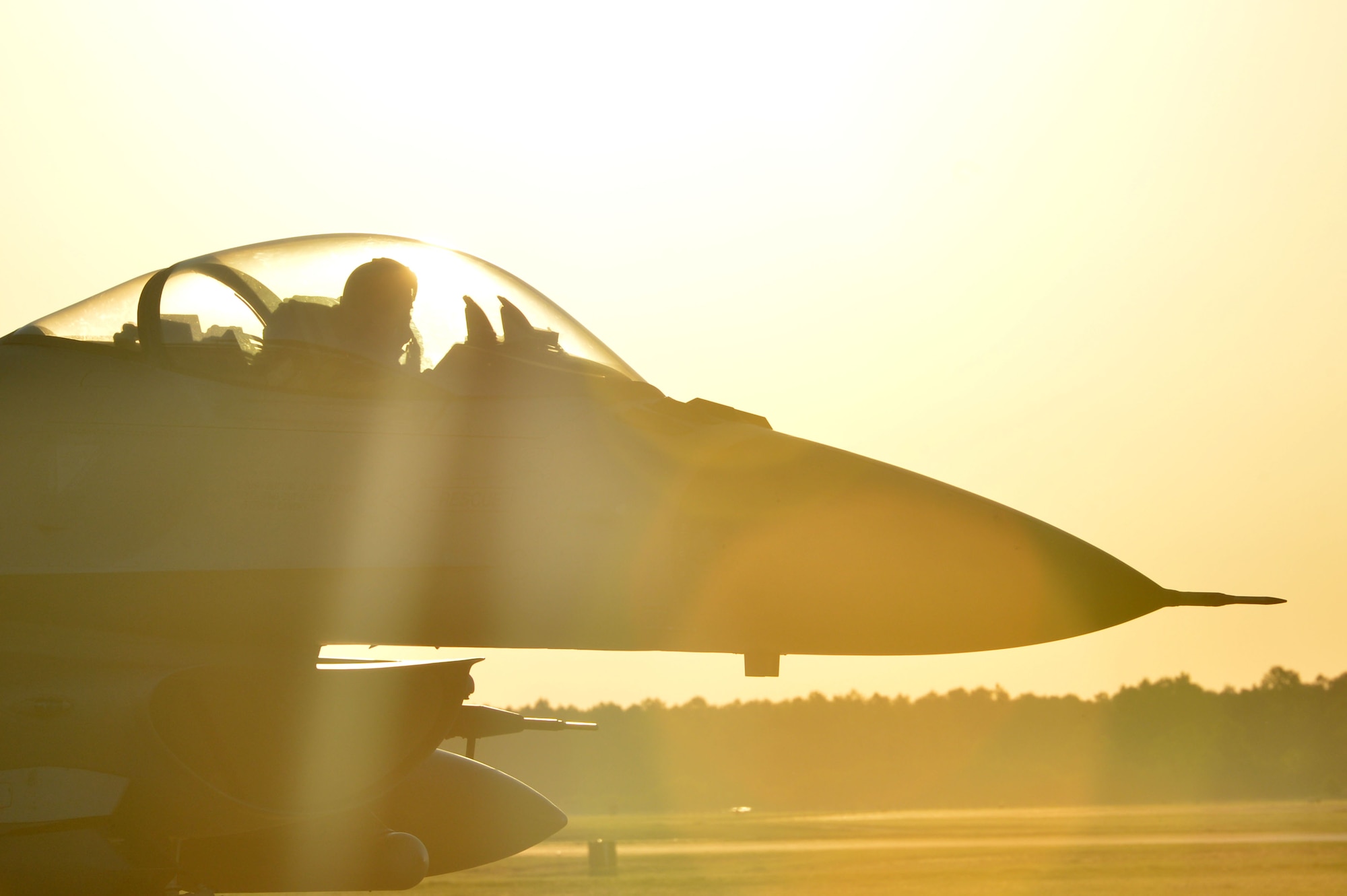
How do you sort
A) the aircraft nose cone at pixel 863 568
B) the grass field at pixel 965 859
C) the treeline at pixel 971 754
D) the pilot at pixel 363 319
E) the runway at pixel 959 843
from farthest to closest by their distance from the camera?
the treeline at pixel 971 754, the runway at pixel 959 843, the grass field at pixel 965 859, the pilot at pixel 363 319, the aircraft nose cone at pixel 863 568

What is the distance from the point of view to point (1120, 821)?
3425 cm

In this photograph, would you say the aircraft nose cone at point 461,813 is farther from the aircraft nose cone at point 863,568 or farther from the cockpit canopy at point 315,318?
the aircraft nose cone at point 863,568

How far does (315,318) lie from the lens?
4.68 m

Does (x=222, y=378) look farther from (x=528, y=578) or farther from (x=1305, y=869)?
(x=1305, y=869)

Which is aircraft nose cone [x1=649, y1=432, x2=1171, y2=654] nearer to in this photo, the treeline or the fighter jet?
the fighter jet

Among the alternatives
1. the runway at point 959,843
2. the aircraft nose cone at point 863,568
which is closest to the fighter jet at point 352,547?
the aircraft nose cone at point 863,568

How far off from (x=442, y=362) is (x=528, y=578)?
1004mm

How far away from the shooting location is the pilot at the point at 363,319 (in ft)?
15.1

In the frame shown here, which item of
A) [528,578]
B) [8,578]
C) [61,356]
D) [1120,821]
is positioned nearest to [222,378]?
[61,356]

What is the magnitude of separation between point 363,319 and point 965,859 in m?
19.9

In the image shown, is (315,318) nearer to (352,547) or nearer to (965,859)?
(352,547)

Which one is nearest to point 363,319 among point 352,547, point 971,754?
point 352,547

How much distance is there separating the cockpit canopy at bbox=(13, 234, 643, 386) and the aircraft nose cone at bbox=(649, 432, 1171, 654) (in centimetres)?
95

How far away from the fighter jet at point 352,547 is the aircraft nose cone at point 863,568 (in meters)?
0.01
